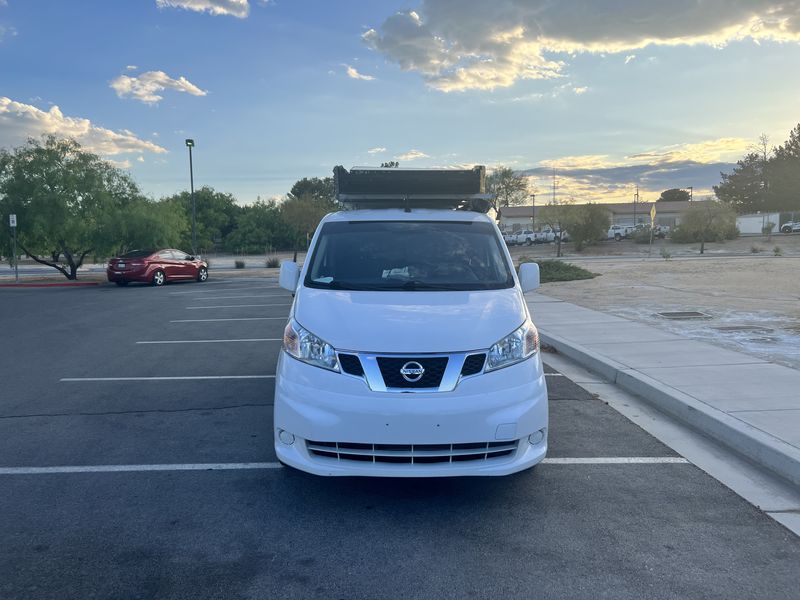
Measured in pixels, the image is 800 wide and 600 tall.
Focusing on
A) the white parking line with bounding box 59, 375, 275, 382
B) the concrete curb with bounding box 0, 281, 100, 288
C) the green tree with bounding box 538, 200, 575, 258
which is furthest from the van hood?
the green tree with bounding box 538, 200, 575, 258

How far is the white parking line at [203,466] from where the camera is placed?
16.1 feet

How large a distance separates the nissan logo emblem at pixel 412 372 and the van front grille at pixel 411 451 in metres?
0.40

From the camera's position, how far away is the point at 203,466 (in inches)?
197

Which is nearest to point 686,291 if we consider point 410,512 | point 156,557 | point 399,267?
point 399,267

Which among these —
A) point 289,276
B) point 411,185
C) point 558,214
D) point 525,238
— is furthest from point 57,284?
point 525,238

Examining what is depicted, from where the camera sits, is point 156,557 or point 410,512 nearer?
point 156,557

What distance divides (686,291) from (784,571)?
13.7 metres

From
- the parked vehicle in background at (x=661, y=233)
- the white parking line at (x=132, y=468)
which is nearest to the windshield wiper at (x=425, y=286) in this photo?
the white parking line at (x=132, y=468)

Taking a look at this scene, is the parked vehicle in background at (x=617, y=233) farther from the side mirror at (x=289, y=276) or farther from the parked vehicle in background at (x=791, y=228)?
the side mirror at (x=289, y=276)

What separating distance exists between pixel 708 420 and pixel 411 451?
9.92 feet

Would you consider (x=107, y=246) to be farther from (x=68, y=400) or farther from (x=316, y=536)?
(x=316, y=536)

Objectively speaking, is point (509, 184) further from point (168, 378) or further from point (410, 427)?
point (410, 427)

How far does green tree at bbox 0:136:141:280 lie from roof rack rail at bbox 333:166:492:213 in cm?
2563

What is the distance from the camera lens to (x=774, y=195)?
82.6 meters
